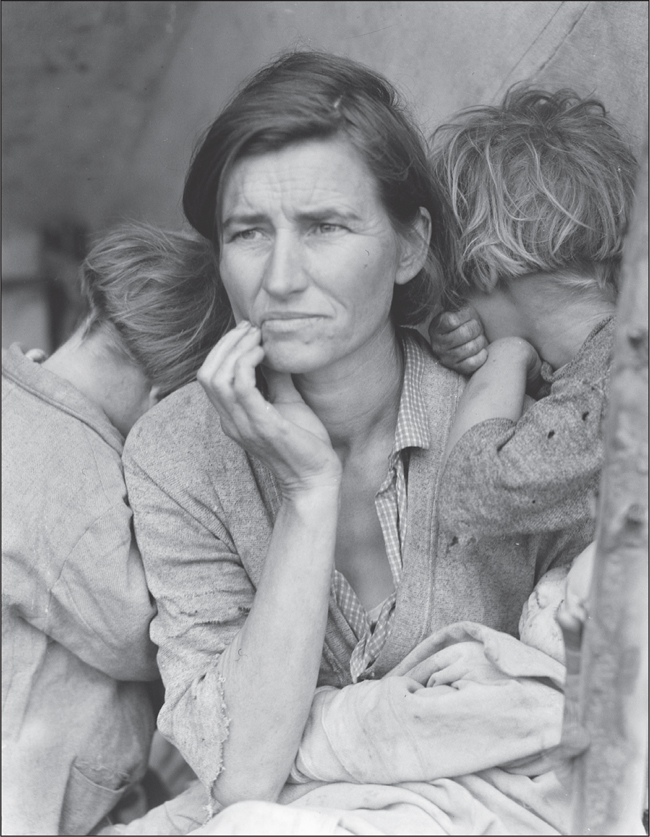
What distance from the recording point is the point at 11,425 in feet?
6.91

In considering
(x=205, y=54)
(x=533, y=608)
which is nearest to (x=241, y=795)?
(x=533, y=608)

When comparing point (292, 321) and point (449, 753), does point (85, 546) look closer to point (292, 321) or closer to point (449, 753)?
point (292, 321)

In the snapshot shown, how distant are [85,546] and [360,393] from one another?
65 cm

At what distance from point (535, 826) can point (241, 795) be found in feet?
1.78

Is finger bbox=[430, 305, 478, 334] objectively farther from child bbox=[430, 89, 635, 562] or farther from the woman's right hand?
the woman's right hand

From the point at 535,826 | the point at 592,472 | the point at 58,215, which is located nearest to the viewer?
the point at 535,826

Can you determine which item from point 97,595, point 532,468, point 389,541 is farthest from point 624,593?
point 97,595

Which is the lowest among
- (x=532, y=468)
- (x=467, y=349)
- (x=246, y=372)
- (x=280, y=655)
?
(x=280, y=655)

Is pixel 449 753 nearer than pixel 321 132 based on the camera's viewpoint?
Yes

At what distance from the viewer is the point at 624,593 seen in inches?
53.6

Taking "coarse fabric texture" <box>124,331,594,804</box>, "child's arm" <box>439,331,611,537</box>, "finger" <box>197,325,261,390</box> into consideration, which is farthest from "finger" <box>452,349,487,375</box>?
"finger" <box>197,325,261,390</box>

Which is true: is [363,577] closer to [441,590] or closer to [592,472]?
[441,590]

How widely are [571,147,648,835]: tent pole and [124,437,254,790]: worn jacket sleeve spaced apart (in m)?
0.81

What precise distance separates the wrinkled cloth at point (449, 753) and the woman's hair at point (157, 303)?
941 mm
